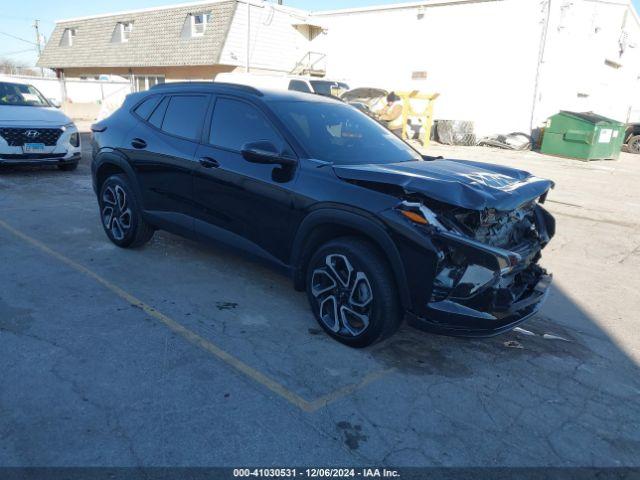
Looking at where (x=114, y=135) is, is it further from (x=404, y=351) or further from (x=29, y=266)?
(x=404, y=351)

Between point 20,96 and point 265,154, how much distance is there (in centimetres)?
883

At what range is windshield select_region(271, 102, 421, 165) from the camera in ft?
12.7

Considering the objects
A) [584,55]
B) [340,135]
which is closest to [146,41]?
[584,55]

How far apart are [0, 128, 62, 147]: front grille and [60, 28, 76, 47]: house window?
29031 millimetres

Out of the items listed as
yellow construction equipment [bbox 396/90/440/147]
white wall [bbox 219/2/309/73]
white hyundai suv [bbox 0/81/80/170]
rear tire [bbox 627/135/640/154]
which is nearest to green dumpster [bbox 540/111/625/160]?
rear tire [bbox 627/135/640/154]

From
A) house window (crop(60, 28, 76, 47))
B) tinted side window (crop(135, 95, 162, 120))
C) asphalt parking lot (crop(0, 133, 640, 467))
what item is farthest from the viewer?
house window (crop(60, 28, 76, 47))

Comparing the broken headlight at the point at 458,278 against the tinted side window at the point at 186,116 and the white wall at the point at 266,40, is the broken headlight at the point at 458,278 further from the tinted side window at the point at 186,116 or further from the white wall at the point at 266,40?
the white wall at the point at 266,40

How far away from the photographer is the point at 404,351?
141 inches

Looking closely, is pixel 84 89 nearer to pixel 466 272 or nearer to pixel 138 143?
pixel 138 143

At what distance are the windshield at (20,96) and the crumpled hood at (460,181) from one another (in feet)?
29.7

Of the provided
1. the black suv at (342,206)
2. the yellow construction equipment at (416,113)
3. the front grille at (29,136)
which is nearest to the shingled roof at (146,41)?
the yellow construction equipment at (416,113)

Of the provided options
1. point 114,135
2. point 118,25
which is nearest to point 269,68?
point 118,25

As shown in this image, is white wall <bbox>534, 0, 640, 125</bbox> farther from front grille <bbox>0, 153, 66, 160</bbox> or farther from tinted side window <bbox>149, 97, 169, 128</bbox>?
tinted side window <bbox>149, 97, 169, 128</bbox>

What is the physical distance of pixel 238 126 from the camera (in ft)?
13.8
